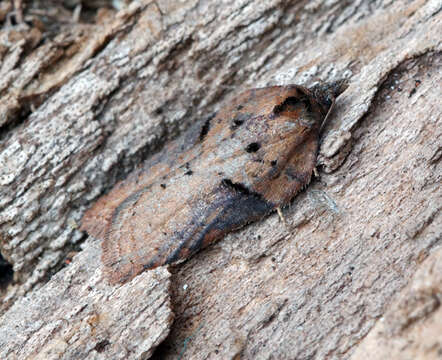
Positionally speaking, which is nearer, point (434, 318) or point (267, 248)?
point (434, 318)

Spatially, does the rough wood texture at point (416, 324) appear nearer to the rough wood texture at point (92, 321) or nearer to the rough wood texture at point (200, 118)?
the rough wood texture at point (200, 118)

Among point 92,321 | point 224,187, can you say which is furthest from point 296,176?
point 92,321

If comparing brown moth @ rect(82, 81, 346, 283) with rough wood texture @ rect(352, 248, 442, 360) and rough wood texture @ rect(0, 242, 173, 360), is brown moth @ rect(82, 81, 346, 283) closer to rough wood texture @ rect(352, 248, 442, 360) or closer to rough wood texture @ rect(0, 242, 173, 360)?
rough wood texture @ rect(0, 242, 173, 360)

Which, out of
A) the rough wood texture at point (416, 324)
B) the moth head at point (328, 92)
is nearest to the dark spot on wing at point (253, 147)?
the moth head at point (328, 92)

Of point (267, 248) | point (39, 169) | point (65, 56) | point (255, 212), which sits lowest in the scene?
point (267, 248)

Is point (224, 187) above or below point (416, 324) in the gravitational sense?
above

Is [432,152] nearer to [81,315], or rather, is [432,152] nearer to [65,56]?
[81,315]

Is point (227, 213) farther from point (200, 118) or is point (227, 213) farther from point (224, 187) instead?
point (200, 118)

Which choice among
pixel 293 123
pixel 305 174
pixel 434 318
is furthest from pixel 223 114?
pixel 434 318
